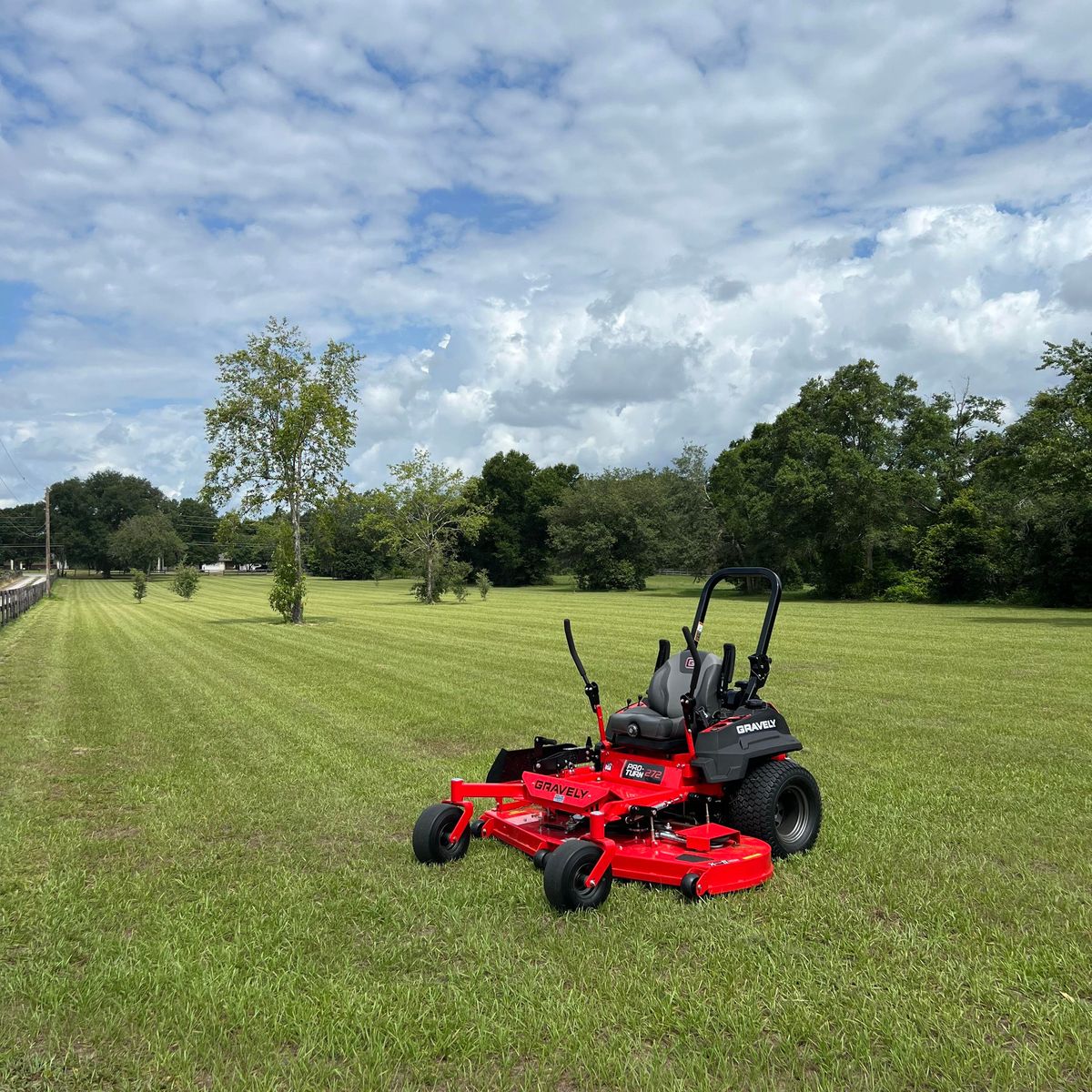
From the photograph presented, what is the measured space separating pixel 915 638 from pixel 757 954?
69.1 ft

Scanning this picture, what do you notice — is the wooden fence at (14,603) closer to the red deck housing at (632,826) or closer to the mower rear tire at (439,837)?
the mower rear tire at (439,837)

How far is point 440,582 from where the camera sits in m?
51.8

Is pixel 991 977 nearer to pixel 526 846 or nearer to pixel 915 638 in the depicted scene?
pixel 526 846

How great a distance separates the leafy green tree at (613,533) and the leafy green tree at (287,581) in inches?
1251

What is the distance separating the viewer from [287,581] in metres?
34.6

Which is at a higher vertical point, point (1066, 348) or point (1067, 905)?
point (1066, 348)

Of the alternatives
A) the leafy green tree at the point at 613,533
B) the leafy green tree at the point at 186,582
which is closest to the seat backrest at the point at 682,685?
the leafy green tree at the point at 186,582

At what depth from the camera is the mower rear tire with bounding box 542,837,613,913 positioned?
521 cm

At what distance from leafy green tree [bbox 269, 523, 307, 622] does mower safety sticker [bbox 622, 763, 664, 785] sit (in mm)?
29460

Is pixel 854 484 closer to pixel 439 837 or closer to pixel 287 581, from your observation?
pixel 287 581

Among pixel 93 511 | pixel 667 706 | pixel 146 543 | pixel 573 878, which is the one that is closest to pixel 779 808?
pixel 667 706

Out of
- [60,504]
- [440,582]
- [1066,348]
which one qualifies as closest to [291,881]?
[1066,348]

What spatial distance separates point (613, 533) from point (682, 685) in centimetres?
6008

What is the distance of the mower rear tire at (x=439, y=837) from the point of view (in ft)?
20.5
